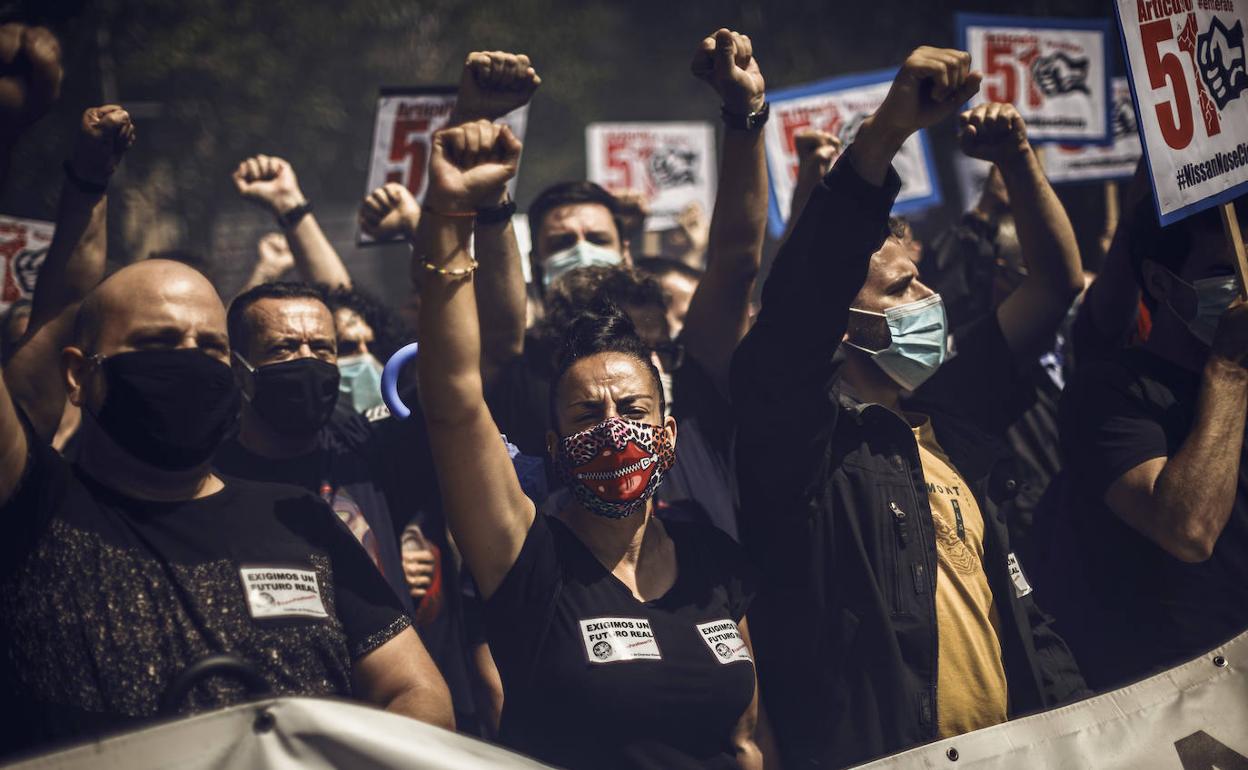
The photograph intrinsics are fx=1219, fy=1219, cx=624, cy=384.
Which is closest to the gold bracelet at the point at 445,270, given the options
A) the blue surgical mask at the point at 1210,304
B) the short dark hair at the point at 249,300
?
the short dark hair at the point at 249,300

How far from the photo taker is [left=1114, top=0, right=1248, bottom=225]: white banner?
11.0 feet

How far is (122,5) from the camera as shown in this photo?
15.8 meters

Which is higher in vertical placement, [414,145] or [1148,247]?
[414,145]

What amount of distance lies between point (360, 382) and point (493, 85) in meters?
1.78

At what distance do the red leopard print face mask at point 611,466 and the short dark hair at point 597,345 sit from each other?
14 cm

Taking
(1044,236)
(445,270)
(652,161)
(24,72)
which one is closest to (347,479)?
(445,270)

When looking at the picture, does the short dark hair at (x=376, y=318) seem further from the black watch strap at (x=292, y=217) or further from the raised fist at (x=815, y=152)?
the raised fist at (x=815, y=152)

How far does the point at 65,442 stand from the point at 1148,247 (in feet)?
12.2

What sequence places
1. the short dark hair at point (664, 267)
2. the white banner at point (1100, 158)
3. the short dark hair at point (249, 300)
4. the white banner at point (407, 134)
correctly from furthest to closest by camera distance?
the white banner at point (1100, 158) < the white banner at point (407, 134) < the short dark hair at point (664, 267) < the short dark hair at point (249, 300)

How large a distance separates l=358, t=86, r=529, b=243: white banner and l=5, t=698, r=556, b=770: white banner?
3.88 m

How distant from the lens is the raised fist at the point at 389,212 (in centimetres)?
423

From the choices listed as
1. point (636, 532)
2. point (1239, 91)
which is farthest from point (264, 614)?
point (1239, 91)

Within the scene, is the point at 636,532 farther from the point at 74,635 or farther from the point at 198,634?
the point at 74,635

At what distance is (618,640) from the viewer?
8.82 feet
